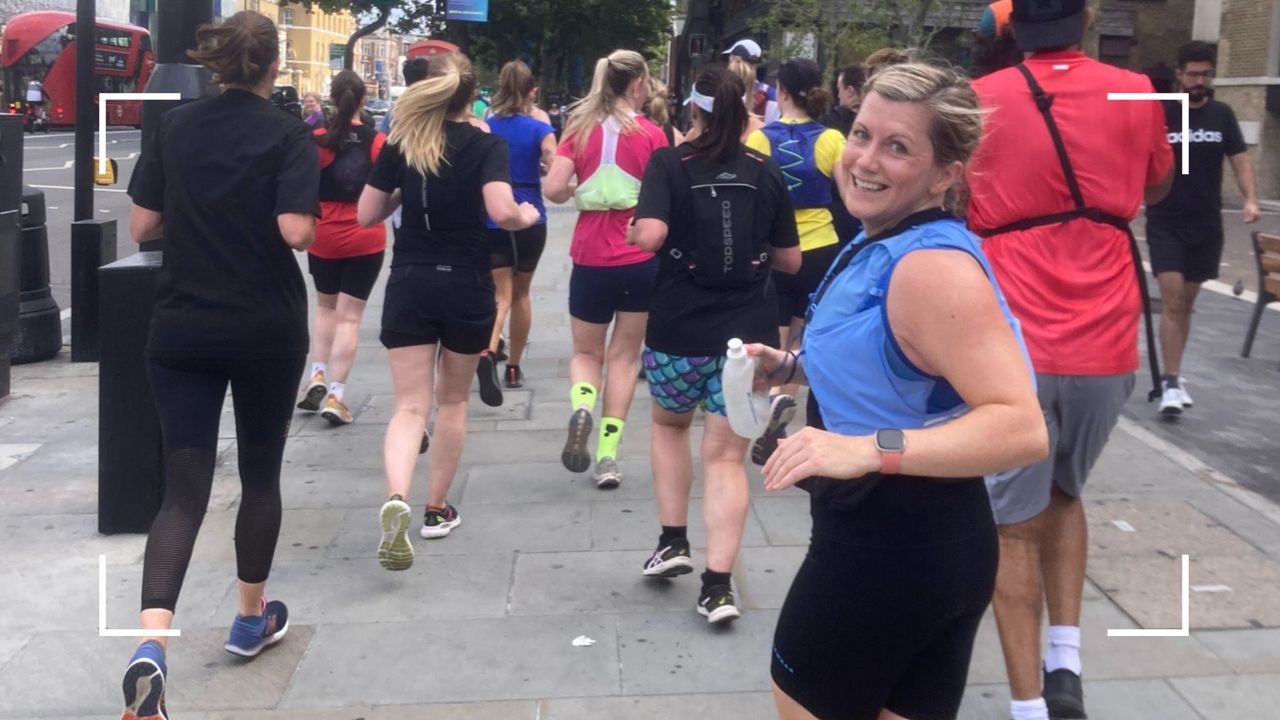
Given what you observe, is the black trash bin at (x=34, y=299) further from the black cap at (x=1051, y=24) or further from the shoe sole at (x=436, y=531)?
the black cap at (x=1051, y=24)

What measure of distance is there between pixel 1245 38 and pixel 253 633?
3107 cm

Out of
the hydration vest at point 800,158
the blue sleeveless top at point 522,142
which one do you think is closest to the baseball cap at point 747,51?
the blue sleeveless top at point 522,142

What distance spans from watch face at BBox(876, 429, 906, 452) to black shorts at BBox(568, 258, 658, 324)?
13.2 feet

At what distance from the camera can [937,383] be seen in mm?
2277

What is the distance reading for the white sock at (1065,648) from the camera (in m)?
3.91

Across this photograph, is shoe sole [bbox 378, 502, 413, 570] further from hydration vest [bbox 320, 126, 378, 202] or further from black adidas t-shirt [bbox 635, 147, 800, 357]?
hydration vest [bbox 320, 126, 378, 202]

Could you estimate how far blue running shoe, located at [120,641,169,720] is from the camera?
354cm

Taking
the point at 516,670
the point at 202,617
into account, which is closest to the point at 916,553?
the point at 516,670

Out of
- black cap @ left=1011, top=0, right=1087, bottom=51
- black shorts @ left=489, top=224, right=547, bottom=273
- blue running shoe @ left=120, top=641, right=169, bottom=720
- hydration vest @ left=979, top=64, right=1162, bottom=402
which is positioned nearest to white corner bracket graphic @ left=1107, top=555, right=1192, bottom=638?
hydration vest @ left=979, top=64, right=1162, bottom=402

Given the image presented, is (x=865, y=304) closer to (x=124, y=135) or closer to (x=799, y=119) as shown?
(x=799, y=119)

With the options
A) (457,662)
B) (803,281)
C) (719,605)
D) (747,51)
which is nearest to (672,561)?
(719,605)

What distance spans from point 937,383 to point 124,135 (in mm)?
52305

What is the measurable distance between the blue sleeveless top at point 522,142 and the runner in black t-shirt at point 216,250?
147 inches

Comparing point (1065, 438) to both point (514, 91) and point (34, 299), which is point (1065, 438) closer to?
point (514, 91)
